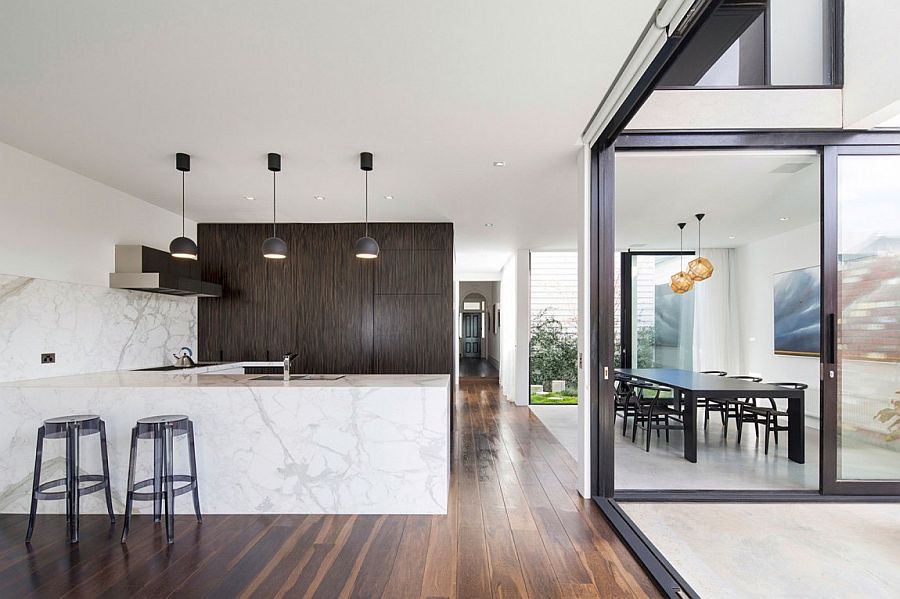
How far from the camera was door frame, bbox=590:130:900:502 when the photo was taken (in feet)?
12.1

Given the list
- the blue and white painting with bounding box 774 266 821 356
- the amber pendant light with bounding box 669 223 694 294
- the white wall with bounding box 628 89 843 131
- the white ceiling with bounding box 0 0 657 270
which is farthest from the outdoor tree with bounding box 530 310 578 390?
the white wall with bounding box 628 89 843 131

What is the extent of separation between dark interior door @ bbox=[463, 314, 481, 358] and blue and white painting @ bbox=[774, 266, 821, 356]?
11439 mm

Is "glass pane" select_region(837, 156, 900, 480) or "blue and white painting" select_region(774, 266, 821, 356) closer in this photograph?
"glass pane" select_region(837, 156, 900, 480)

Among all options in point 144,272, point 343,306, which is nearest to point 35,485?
point 144,272

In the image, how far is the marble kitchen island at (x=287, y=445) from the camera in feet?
11.7

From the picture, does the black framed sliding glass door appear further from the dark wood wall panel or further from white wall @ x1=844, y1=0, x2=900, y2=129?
the dark wood wall panel

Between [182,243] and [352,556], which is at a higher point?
[182,243]

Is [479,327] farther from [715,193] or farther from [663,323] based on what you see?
[715,193]

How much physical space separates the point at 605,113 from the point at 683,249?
6.03 meters

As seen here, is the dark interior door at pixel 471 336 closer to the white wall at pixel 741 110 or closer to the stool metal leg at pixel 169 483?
the white wall at pixel 741 110

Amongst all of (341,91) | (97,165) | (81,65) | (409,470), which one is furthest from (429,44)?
(97,165)

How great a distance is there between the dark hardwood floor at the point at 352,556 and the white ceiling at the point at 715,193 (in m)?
2.80

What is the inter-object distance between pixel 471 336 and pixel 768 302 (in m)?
11.6

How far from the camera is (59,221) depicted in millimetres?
4141
